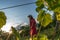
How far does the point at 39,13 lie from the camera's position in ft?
2.54

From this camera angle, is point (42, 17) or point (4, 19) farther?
point (42, 17)

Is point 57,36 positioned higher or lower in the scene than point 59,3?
lower

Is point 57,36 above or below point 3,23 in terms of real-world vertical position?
below

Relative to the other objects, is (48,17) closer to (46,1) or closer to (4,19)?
(46,1)

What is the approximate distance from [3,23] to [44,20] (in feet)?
0.55

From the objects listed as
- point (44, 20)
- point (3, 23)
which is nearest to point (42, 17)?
point (44, 20)

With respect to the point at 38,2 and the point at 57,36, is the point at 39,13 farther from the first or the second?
the point at 57,36

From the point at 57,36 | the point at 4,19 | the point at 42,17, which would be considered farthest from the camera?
the point at 57,36

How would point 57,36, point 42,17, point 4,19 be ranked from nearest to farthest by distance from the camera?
point 4,19
point 42,17
point 57,36

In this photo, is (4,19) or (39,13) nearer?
(4,19)

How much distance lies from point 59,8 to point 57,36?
0.74ft

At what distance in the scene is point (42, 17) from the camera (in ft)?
2.51

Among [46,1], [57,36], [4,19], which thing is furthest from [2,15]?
[57,36]

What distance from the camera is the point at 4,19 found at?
2.18 ft
